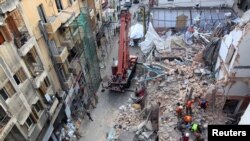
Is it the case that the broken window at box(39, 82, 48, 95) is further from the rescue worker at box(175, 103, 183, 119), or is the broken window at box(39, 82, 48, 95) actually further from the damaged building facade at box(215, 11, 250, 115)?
the damaged building facade at box(215, 11, 250, 115)

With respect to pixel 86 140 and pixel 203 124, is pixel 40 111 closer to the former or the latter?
pixel 86 140

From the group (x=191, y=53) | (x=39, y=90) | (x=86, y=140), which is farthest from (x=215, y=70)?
(x=39, y=90)

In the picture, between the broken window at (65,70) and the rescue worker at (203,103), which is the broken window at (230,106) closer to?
the rescue worker at (203,103)

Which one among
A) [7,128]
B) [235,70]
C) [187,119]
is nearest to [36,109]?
[7,128]

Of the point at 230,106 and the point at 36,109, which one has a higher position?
the point at 36,109

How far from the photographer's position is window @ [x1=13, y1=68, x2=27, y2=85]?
16.8 metres

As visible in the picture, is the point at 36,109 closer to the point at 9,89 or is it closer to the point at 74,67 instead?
the point at 9,89

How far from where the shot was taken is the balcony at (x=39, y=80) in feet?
61.0

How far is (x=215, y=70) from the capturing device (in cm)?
2311

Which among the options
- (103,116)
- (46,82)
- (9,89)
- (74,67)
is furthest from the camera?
(103,116)

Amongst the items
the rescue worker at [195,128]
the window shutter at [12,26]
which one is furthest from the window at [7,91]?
the rescue worker at [195,128]

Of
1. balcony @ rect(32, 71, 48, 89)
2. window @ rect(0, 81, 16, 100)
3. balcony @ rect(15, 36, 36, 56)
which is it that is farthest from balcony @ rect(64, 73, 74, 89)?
window @ rect(0, 81, 16, 100)

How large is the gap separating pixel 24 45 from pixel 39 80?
3438mm

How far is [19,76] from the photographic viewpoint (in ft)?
55.8
